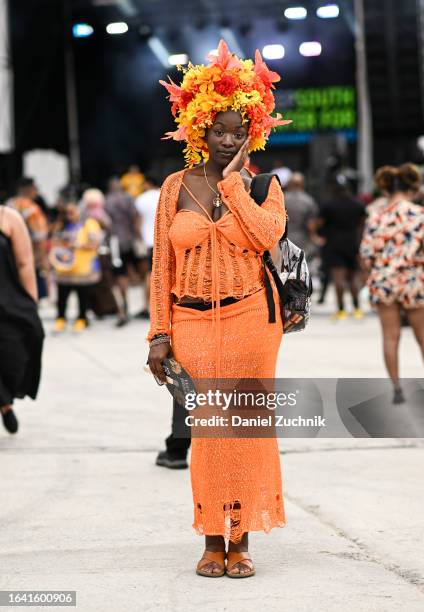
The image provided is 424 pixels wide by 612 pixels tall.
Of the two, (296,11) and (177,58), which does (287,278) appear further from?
Answer: (177,58)

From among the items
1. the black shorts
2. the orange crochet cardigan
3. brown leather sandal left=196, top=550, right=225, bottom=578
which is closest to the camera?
the orange crochet cardigan

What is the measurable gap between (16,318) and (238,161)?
10.9ft

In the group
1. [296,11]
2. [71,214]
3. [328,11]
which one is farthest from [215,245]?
[296,11]

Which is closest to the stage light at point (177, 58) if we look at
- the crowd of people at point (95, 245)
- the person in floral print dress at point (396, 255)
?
the crowd of people at point (95, 245)

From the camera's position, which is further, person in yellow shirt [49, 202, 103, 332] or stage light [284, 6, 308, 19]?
stage light [284, 6, 308, 19]

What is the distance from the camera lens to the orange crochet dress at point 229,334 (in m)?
4.56

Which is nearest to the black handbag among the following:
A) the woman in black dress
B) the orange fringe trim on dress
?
the orange fringe trim on dress

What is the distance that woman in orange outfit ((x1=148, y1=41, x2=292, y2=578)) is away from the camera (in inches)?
180

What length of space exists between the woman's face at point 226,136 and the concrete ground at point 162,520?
5.08 ft

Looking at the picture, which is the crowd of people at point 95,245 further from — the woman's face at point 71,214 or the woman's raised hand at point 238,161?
the woman's raised hand at point 238,161

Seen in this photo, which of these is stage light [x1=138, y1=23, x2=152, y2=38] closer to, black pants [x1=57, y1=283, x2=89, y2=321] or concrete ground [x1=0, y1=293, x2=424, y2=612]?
black pants [x1=57, y1=283, x2=89, y2=321]

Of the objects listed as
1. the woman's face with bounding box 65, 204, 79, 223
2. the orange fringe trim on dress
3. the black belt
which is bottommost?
the orange fringe trim on dress

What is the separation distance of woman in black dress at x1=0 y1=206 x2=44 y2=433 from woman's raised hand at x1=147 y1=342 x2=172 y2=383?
3068mm

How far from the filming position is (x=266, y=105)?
4695 millimetres
